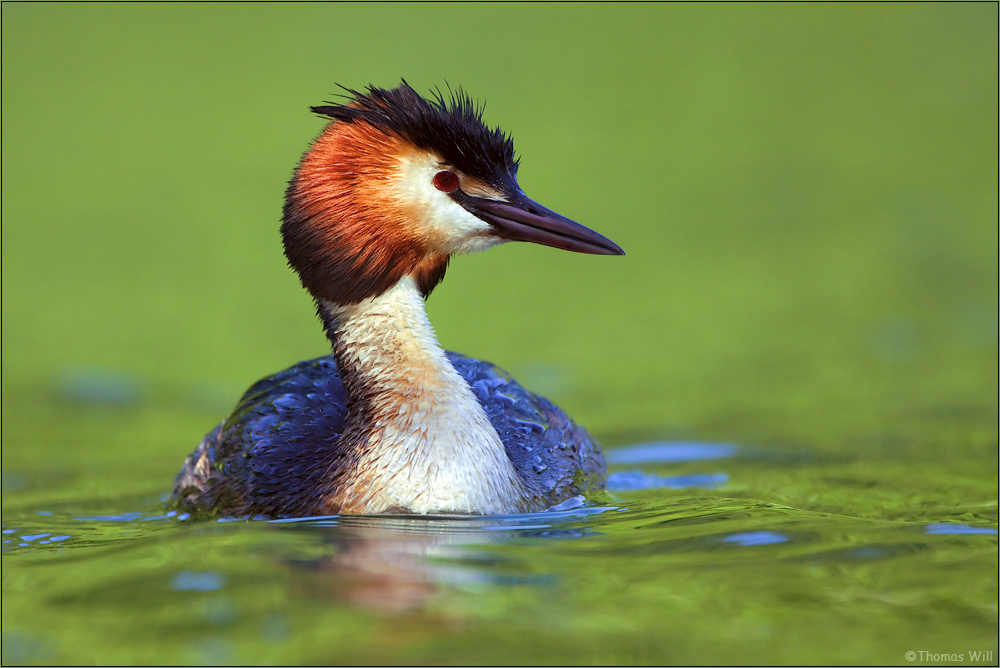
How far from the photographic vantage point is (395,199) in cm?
533

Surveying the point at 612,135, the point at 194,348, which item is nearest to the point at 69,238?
the point at 194,348

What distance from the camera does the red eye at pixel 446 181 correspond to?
5.40m

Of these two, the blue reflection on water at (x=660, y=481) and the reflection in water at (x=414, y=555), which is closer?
the reflection in water at (x=414, y=555)

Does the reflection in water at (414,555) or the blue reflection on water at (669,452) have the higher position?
the blue reflection on water at (669,452)

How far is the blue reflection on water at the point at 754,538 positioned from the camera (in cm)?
467

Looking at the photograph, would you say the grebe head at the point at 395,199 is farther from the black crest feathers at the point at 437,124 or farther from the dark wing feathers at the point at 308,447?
the dark wing feathers at the point at 308,447

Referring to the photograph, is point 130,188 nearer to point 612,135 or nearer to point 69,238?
point 69,238

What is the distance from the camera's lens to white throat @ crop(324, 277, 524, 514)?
5.16 meters

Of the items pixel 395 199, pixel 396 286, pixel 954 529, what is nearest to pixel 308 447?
pixel 396 286

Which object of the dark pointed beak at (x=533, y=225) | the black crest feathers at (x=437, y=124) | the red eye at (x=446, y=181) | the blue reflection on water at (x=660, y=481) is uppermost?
the black crest feathers at (x=437, y=124)

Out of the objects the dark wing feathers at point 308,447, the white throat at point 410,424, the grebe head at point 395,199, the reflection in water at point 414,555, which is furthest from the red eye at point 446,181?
the reflection in water at point 414,555

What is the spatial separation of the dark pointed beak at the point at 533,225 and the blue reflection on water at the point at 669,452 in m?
2.15

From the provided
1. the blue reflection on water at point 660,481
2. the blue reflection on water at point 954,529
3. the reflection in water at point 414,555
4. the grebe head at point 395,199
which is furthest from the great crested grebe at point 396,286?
the blue reflection on water at point 954,529

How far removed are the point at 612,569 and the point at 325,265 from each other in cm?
189
